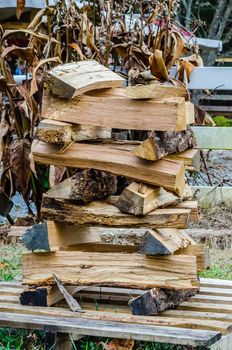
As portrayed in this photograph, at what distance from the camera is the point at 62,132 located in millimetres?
4578

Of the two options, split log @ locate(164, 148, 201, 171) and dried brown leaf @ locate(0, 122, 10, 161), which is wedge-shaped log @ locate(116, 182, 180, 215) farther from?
dried brown leaf @ locate(0, 122, 10, 161)

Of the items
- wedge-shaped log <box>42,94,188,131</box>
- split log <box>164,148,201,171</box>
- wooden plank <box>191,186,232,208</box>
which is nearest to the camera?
wedge-shaped log <box>42,94,188,131</box>

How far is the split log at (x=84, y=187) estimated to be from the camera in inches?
185

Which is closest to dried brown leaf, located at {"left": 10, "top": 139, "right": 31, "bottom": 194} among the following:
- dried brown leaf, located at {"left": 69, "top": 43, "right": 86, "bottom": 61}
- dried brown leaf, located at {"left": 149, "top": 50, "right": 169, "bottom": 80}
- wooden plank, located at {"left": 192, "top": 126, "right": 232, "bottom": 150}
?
dried brown leaf, located at {"left": 69, "top": 43, "right": 86, "bottom": 61}

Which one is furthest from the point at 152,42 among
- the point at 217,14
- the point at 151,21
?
the point at 217,14

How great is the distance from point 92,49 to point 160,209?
293 cm

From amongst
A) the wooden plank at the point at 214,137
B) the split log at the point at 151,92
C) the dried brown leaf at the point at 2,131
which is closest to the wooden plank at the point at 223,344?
the split log at the point at 151,92

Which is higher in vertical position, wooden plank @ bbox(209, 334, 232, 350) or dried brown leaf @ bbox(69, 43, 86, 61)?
dried brown leaf @ bbox(69, 43, 86, 61)

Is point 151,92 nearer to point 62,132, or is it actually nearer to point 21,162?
point 62,132

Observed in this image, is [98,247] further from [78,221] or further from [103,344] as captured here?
[103,344]

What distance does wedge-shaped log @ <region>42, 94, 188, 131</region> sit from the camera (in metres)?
4.50

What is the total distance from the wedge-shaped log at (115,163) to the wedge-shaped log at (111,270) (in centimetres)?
37

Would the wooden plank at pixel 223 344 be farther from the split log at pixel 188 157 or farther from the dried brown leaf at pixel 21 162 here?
the dried brown leaf at pixel 21 162

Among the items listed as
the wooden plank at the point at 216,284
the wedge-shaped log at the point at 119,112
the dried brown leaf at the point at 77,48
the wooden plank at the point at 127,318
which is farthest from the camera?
the dried brown leaf at the point at 77,48
